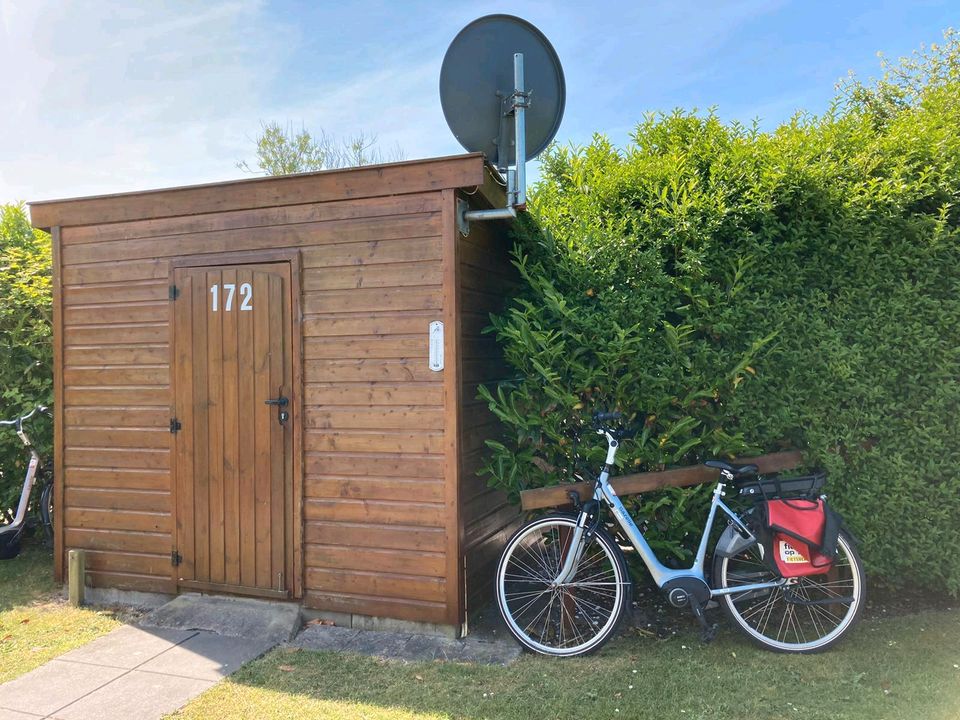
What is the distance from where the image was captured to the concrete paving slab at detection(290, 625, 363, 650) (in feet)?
12.1

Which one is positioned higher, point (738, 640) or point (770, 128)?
point (770, 128)

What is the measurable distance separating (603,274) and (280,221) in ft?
6.63

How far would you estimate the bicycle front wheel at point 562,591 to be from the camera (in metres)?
→ 3.43

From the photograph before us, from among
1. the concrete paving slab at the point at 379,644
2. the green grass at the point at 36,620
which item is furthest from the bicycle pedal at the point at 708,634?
the green grass at the point at 36,620

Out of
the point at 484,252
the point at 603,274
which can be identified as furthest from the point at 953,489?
the point at 484,252

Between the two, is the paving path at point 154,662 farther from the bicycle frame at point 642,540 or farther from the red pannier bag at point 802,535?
the red pannier bag at point 802,535

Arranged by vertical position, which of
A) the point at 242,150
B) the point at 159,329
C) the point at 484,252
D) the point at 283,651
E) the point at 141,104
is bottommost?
the point at 283,651

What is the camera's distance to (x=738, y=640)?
3.51 meters

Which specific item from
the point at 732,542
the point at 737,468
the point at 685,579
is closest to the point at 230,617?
the point at 685,579

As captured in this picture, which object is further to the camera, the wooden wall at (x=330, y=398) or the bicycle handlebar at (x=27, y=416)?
the bicycle handlebar at (x=27, y=416)

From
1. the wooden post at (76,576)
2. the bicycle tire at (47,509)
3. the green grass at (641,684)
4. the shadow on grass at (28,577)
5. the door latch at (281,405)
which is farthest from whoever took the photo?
the bicycle tire at (47,509)

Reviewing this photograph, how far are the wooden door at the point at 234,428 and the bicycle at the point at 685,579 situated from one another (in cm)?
157

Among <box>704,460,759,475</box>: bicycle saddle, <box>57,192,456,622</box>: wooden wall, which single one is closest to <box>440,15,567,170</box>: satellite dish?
→ <box>57,192,456,622</box>: wooden wall

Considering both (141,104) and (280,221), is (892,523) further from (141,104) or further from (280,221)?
(141,104)
